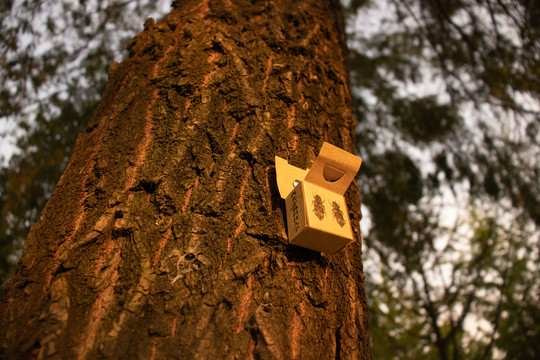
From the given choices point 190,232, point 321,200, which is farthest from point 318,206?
point 190,232

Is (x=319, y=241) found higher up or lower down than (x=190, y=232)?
lower down

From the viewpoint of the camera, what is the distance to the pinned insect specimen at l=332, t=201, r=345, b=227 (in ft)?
2.89

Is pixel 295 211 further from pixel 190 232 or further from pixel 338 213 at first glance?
pixel 190 232

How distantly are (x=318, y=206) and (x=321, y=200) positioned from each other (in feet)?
0.11

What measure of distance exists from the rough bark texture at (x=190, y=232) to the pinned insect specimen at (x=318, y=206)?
4.9 inches

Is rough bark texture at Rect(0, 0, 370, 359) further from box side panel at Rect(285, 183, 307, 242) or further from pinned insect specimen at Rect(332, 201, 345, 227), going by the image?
pinned insect specimen at Rect(332, 201, 345, 227)

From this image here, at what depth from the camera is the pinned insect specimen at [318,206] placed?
854 millimetres

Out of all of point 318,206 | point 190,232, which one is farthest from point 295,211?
point 190,232

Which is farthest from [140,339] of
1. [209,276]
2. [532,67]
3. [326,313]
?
[532,67]

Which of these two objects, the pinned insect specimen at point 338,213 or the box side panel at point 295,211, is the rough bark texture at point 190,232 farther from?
the pinned insect specimen at point 338,213

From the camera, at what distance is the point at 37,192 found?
2.90 metres

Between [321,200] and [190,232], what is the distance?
354mm

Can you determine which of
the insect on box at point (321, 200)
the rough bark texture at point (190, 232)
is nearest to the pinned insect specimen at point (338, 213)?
the insect on box at point (321, 200)

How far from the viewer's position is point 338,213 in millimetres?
901
